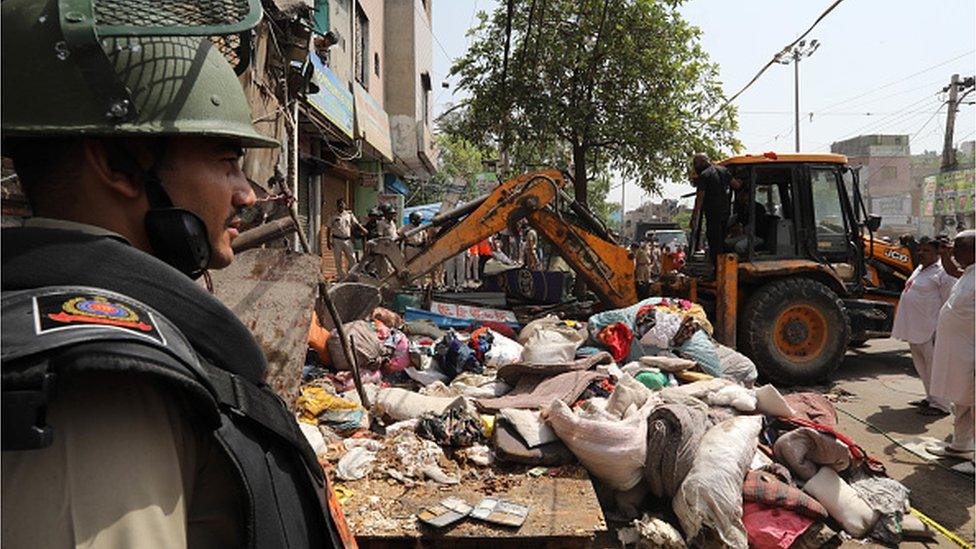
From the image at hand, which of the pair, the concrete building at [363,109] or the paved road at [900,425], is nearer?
the paved road at [900,425]

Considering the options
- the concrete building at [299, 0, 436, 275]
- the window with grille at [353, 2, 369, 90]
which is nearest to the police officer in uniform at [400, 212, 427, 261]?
the concrete building at [299, 0, 436, 275]

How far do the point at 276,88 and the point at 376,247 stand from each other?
276cm

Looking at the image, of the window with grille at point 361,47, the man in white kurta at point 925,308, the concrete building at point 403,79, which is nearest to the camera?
the man in white kurta at point 925,308

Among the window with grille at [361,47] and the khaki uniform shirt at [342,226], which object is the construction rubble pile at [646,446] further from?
the window with grille at [361,47]

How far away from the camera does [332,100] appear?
10.6 metres

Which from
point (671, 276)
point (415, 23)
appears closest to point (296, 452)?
point (671, 276)

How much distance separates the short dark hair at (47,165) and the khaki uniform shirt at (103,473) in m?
0.35

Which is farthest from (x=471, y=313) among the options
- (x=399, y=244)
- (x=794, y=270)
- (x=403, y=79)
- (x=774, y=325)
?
(x=403, y=79)

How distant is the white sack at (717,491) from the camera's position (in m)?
3.27

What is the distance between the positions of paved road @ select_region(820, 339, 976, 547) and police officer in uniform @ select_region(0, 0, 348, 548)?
14.1 feet

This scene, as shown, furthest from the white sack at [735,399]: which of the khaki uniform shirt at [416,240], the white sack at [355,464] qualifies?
the khaki uniform shirt at [416,240]

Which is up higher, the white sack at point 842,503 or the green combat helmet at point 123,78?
the green combat helmet at point 123,78

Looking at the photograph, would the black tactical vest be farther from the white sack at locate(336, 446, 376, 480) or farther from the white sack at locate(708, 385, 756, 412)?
the white sack at locate(708, 385, 756, 412)

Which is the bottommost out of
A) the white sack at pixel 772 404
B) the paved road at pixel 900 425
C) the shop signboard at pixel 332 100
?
the paved road at pixel 900 425
